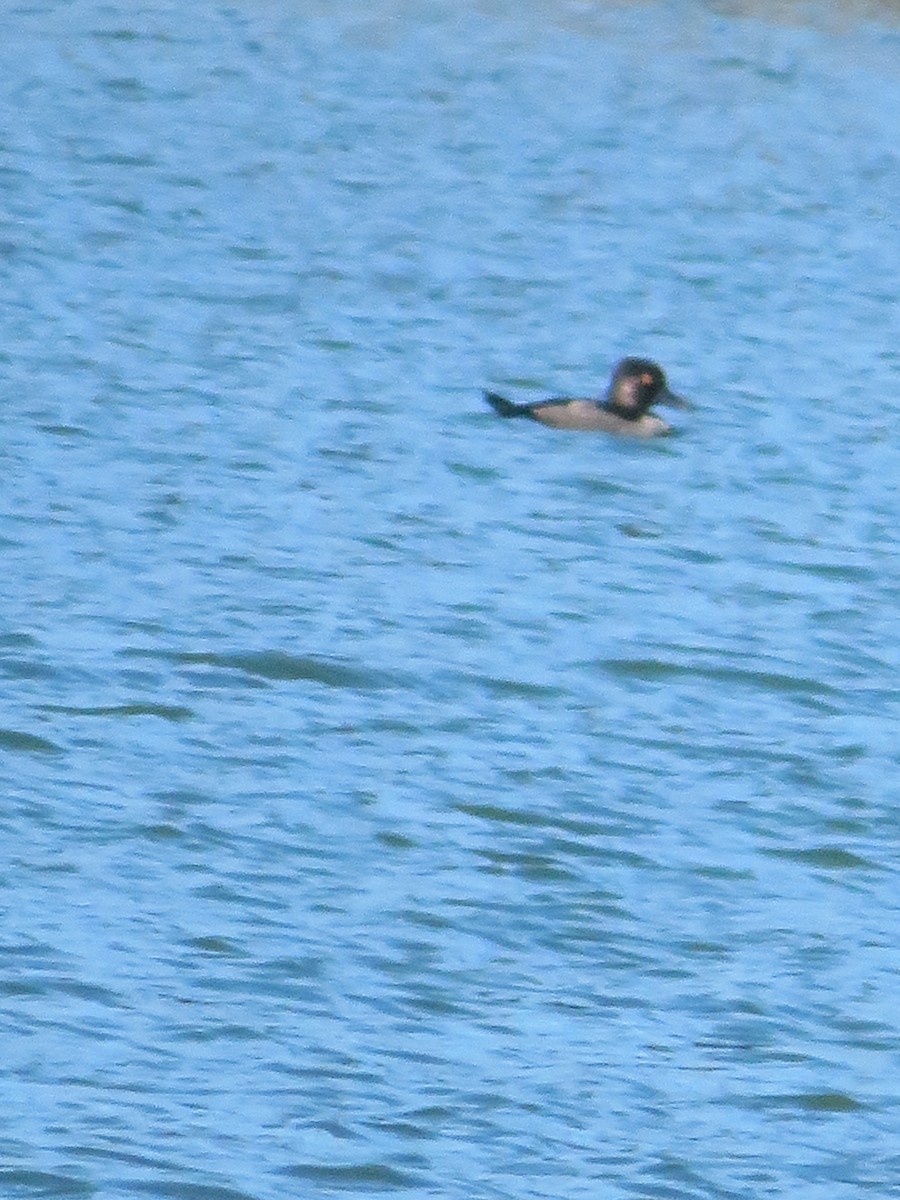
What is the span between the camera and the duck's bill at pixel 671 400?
15.2 meters

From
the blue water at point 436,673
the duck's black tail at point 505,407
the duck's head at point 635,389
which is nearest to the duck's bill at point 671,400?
the duck's head at point 635,389

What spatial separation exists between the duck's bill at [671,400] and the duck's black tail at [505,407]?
65 centimetres

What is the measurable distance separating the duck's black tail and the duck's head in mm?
398

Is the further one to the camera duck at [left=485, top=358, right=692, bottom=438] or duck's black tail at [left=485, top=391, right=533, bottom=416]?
duck at [left=485, top=358, right=692, bottom=438]

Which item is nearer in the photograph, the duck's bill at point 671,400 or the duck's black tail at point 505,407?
the duck's black tail at point 505,407

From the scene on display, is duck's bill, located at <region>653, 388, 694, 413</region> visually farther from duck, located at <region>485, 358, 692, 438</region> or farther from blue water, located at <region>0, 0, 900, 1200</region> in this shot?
blue water, located at <region>0, 0, 900, 1200</region>

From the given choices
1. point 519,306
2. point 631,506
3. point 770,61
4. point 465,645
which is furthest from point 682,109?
point 465,645

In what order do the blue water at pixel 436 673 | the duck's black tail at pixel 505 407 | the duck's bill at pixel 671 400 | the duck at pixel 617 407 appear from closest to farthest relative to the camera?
the blue water at pixel 436 673, the duck's black tail at pixel 505 407, the duck at pixel 617 407, the duck's bill at pixel 671 400

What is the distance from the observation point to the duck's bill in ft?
49.9

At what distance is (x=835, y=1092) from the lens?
728cm

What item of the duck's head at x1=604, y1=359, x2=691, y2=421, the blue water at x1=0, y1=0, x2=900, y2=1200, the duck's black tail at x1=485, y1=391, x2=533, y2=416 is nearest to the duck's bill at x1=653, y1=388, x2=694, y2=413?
the duck's head at x1=604, y1=359, x2=691, y2=421

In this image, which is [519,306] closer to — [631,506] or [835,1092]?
[631,506]

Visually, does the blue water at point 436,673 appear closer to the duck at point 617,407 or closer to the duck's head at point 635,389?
the duck at point 617,407

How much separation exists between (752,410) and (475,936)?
7886mm
